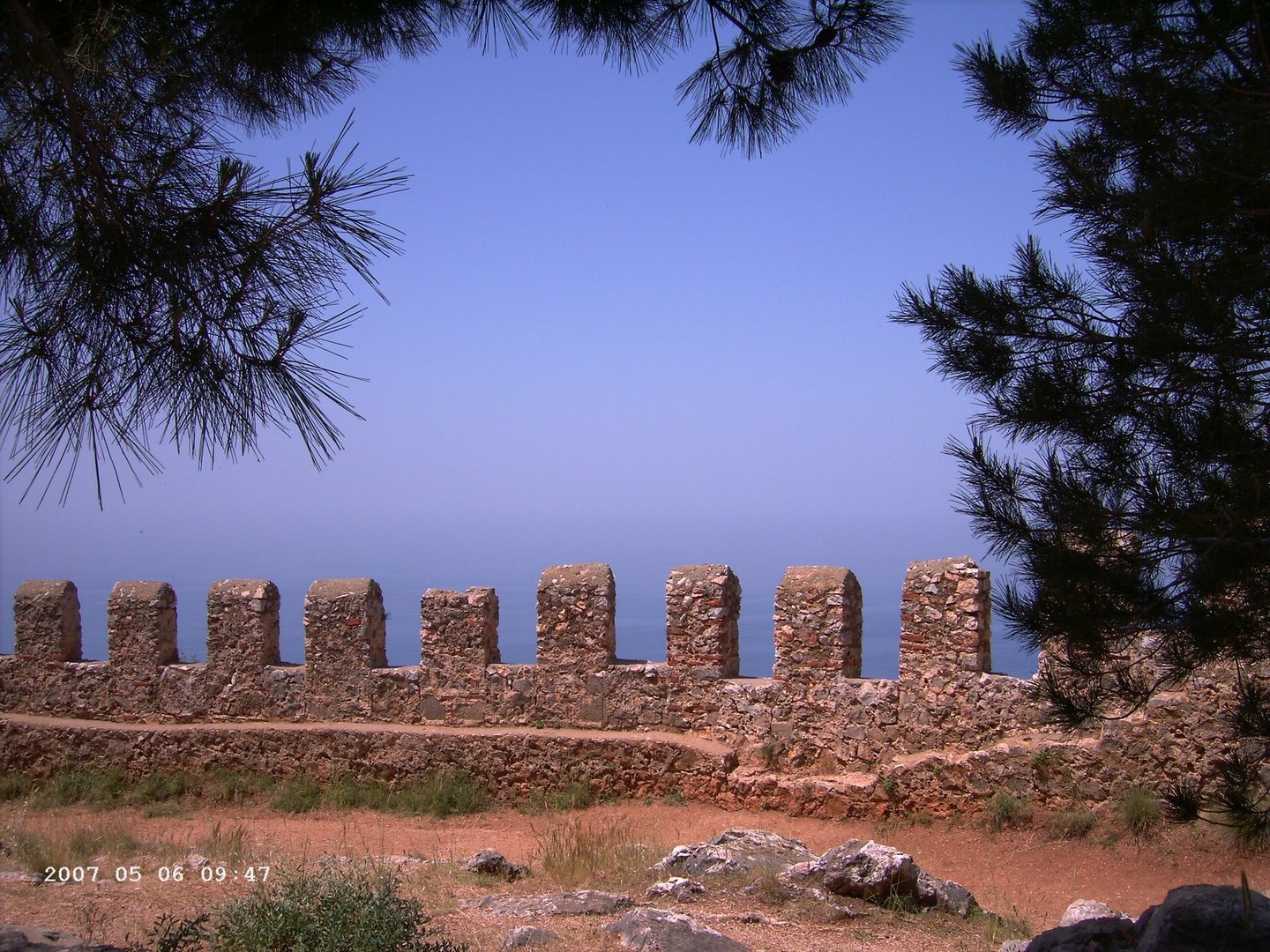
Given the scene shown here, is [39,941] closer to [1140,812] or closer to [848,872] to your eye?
[848,872]

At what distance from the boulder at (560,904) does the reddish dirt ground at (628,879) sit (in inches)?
4.5

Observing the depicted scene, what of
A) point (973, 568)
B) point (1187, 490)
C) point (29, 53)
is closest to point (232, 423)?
point (29, 53)

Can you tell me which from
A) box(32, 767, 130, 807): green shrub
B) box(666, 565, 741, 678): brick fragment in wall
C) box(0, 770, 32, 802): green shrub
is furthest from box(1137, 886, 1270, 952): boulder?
box(0, 770, 32, 802): green shrub

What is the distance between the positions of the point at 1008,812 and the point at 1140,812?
2.82ft

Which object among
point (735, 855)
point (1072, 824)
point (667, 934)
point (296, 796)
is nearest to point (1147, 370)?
point (667, 934)

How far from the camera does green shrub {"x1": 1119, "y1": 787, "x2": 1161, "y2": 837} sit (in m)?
7.36

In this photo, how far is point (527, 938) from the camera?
196 inches

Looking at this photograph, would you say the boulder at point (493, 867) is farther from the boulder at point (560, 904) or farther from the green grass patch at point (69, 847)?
the green grass patch at point (69, 847)

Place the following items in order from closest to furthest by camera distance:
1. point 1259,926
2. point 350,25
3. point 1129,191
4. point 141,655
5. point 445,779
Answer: point 1259,926 → point 1129,191 → point 350,25 → point 445,779 → point 141,655

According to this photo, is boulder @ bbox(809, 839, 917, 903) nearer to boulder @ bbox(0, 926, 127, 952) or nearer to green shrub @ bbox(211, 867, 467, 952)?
green shrub @ bbox(211, 867, 467, 952)

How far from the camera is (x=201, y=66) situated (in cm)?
435

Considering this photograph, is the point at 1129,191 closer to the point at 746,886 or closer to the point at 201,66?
the point at 201,66

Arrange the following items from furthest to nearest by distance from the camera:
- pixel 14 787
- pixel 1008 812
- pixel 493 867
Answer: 1. pixel 14 787
2. pixel 1008 812
3. pixel 493 867

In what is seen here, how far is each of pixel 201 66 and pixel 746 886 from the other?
4796 mm
